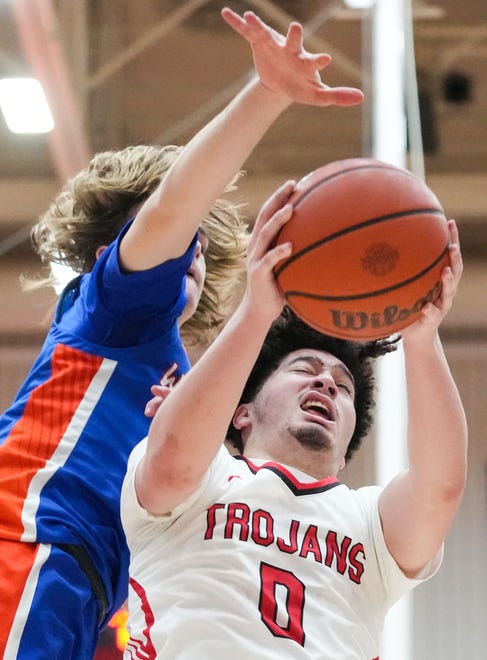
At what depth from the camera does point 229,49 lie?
7.81 meters

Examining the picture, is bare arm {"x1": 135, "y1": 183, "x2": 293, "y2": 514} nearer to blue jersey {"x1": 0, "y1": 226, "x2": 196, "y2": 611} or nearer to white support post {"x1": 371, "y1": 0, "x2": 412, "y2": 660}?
blue jersey {"x1": 0, "y1": 226, "x2": 196, "y2": 611}

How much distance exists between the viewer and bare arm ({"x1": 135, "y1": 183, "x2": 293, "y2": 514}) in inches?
72.0

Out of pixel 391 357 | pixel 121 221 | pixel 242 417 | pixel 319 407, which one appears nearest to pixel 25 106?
pixel 391 357

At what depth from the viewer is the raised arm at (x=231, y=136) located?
6.22ft

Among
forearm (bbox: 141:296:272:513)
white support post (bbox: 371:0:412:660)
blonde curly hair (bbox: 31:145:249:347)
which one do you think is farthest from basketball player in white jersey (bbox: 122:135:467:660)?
white support post (bbox: 371:0:412:660)

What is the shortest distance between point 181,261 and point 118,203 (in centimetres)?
47

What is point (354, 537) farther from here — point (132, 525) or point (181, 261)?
point (181, 261)

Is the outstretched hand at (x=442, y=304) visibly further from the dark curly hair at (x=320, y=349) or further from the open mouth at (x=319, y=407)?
the dark curly hair at (x=320, y=349)

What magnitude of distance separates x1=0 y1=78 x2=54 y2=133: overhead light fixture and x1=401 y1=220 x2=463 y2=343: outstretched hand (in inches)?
213

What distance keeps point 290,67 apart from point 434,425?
0.68m

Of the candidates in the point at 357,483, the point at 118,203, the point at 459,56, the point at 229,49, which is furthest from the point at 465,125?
the point at 118,203

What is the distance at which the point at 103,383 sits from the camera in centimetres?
232

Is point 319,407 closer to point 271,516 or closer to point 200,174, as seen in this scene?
point 271,516

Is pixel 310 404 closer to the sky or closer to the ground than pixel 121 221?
closer to the ground
